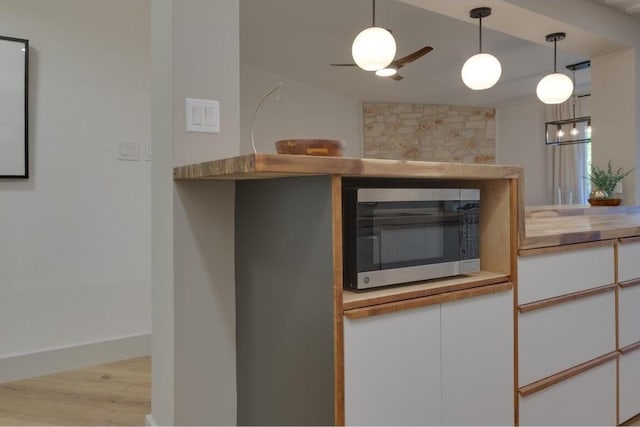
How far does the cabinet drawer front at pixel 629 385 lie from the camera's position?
1.89 metres

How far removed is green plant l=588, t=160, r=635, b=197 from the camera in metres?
3.42

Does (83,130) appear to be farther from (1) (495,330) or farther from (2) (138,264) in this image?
(1) (495,330)

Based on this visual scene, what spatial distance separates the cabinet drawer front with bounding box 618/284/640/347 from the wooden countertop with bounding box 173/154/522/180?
922mm

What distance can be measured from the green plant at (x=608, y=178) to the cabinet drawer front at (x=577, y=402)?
2.04 metres

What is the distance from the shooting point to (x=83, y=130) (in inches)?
101

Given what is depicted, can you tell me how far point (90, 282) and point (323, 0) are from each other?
2.49 m

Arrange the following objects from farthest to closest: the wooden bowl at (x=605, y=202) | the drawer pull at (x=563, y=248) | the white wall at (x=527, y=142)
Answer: the white wall at (x=527, y=142) < the wooden bowl at (x=605, y=202) < the drawer pull at (x=563, y=248)

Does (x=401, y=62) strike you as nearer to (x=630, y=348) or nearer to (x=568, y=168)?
(x=630, y=348)

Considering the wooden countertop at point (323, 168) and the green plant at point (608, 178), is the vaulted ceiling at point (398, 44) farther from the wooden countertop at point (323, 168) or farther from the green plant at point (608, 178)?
the wooden countertop at point (323, 168)

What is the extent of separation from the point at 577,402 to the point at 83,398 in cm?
217

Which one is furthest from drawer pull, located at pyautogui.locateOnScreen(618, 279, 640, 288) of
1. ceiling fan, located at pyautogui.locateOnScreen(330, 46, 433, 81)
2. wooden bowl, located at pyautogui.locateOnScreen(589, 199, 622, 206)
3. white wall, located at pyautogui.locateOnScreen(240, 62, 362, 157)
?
white wall, located at pyautogui.locateOnScreen(240, 62, 362, 157)

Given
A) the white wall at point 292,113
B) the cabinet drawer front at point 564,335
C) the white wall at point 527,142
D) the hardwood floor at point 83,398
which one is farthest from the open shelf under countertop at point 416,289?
the white wall at point 527,142

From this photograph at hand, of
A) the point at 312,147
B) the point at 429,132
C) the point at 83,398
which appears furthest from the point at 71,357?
the point at 429,132

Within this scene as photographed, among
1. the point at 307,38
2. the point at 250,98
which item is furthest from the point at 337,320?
the point at 250,98
